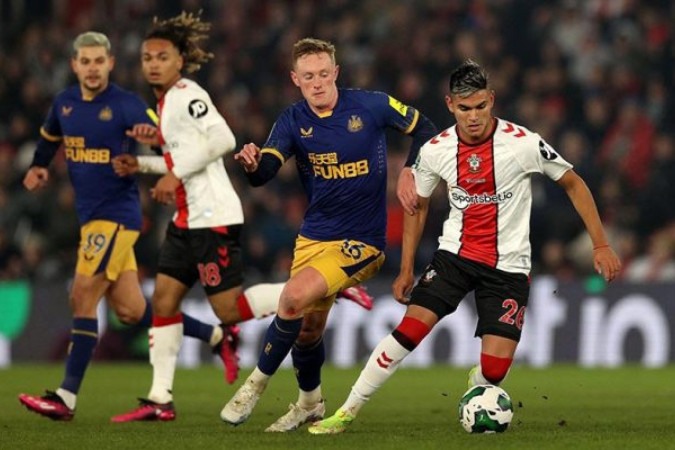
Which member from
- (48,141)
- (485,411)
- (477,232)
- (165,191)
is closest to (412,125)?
(477,232)

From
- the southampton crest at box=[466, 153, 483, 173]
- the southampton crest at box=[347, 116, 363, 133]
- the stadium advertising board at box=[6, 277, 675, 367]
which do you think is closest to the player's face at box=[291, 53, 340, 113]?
the southampton crest at box=[347, 116, 363, 133]

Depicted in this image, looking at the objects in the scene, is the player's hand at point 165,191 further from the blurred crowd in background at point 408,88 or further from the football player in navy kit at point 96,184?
the blurred crowd in background at point 408,88

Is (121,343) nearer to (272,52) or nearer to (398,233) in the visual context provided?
(398,233)

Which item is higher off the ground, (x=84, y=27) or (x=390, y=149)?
(x=84, y=27)

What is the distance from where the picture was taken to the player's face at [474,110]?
854 cm

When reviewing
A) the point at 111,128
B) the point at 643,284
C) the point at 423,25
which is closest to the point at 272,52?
the point at 423,25

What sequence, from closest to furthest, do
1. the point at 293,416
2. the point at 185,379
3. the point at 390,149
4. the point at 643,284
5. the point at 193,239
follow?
the point at 293,416
the point at 193,239
the point at 185,379
the point at 643,284
the point at 390,149

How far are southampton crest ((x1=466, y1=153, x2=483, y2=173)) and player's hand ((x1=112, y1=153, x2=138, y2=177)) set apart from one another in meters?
2.45

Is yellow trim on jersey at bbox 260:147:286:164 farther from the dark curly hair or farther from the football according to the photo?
the football

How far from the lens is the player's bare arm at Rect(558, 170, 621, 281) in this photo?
27.2ft

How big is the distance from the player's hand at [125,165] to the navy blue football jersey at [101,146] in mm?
410

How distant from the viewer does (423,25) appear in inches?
790

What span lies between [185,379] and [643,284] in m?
4.75

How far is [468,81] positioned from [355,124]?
0.87 m
